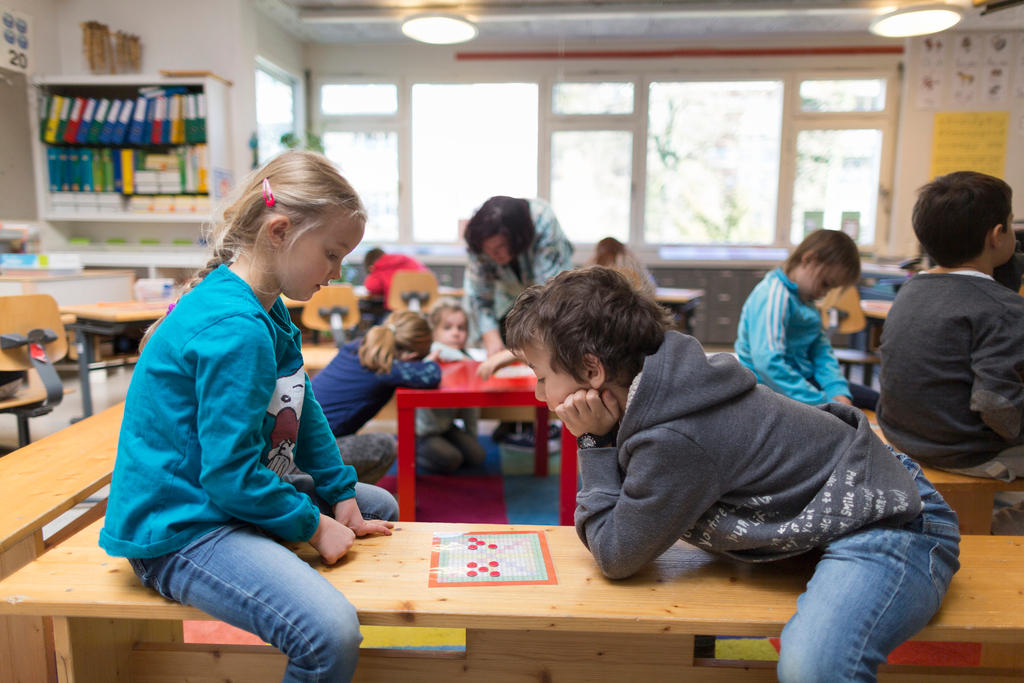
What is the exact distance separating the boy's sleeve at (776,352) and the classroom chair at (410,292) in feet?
8.35

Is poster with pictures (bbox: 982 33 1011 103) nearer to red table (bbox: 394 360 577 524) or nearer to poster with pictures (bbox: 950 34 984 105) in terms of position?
poster with pictures (bbox: 950 34 984 105)

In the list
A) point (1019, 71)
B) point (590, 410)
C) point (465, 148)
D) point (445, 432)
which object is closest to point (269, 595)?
point (590, 410)

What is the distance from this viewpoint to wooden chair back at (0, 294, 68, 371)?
2.79 meters

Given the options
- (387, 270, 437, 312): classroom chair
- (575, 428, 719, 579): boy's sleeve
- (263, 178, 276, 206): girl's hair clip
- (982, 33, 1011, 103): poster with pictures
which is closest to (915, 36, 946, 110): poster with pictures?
(982, 33, 1011, 103): poster with pictures

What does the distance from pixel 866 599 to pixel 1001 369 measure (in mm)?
881

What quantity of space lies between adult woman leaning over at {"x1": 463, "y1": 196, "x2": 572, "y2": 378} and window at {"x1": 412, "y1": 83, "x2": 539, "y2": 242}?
4.62 metres

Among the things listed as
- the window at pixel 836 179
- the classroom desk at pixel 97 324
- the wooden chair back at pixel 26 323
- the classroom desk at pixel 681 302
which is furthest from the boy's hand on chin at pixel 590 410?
the window at pixel 836 179

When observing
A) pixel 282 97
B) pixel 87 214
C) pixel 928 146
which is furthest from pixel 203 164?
pixel 928 146

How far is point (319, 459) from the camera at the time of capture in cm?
130

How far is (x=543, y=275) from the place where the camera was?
2715 millimetres

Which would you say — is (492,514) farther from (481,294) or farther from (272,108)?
(272,108)

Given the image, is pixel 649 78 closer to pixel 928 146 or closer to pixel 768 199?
pixel 768 199

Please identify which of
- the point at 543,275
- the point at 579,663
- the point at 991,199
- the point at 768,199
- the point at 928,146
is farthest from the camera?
the point at 768,199

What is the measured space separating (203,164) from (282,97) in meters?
1.93
